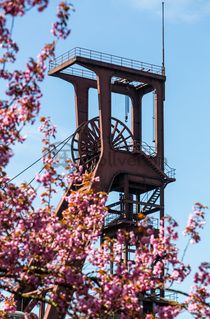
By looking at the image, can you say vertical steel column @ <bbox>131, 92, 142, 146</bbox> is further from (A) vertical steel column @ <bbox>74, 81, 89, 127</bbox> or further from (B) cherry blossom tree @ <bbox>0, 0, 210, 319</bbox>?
(B) cherry blossom tree @ <bbox>0, 0, 210, 319</bbox>

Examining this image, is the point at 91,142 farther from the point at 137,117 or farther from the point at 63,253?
the point at 63,253

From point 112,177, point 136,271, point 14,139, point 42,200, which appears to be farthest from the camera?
point 112,177

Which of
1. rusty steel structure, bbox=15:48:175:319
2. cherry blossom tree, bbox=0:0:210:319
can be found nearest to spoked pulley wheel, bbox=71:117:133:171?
rusty steel structure, bbox=15:48:175:319

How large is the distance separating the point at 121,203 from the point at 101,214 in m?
44.9

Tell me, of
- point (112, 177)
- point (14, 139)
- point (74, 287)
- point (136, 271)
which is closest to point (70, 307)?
point (74, 287)

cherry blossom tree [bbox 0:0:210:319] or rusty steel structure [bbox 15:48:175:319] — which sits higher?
rusty steel structure [bbox 15:48:175:319]

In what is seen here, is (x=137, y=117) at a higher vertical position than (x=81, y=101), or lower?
lower

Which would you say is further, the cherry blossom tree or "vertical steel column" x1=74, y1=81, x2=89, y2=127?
"vertical steel column" x1=74, y1=81, x2=89, y2=127

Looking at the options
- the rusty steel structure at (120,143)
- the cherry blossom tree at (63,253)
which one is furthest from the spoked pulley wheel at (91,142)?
the cherry blossom tree at (63,253)

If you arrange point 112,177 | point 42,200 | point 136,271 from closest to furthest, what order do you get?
1. point 136,271
2. point 42,200
3. point 112,177

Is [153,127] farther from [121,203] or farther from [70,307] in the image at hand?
[70,307]

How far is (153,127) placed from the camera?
7131 cm

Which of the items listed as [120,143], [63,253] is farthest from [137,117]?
[63,253]

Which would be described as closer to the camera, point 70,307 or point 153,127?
point 70,307
